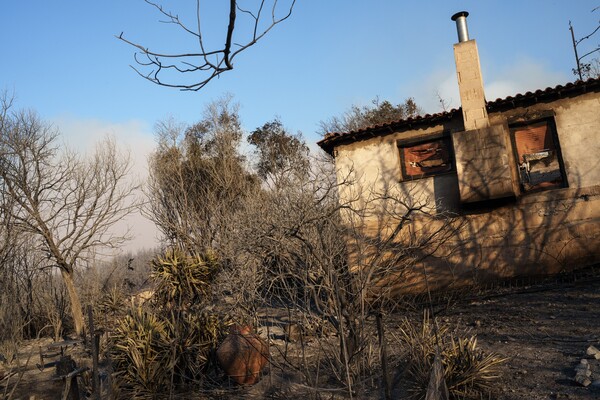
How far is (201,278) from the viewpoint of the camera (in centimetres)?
1092

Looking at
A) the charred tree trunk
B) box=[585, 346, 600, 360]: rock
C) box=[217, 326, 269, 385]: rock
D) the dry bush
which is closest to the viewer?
box=[585, 346, 600, 360]: rock

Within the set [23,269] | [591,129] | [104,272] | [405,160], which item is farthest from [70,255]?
[591,129]

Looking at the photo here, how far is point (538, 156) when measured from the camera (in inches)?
411


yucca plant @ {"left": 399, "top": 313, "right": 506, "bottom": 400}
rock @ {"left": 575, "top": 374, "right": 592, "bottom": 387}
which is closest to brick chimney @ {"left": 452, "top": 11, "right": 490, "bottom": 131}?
yucca plant @ {"left": 399, "top": 313, "right": 506, "bottom": 400}

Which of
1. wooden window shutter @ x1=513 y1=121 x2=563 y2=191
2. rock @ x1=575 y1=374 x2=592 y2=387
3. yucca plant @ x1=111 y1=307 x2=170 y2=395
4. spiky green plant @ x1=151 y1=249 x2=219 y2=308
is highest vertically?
wooden window shutter @ x1=513 y1=121 x2=563 y2=191

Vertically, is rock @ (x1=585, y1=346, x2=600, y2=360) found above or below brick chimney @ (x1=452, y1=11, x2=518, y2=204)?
below

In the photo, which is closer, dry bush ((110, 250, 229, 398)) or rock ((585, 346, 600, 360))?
rock ((585, 346, 600, 360))

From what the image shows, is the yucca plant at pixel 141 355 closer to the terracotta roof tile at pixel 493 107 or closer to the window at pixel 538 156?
the terracotta roof tile at pixel 493 107

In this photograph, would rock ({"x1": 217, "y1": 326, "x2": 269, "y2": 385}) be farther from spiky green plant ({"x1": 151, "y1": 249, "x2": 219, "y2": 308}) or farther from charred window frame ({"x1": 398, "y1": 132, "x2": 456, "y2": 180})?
charred window frame ({"x1": 398, "y1": 132, "x2": 456, "y2": 180})

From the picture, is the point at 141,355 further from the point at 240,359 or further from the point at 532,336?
the point at 532,336

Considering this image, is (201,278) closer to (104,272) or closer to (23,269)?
(23,269)

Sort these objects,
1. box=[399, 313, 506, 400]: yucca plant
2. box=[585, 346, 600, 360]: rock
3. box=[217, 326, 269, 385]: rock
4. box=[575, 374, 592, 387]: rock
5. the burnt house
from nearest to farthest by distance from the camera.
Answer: box=[575, 374, 592, 387]: rock, box=[399, 313, 506, 400]: yucca plant, box=[585, 346, 600, 360]: rock, box=[217, 326, 269, 385]: rock, the burnt house

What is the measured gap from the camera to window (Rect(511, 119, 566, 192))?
10.3 metres

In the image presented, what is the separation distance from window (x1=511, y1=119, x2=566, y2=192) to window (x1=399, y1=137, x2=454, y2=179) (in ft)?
4.87
